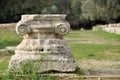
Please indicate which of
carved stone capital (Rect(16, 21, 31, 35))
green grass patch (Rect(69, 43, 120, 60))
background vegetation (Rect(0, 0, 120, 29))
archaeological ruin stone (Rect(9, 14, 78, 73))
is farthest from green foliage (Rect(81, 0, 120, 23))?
carved stone capital (Rect(16, 21, 31, 35))

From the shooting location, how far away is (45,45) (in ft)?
34.5

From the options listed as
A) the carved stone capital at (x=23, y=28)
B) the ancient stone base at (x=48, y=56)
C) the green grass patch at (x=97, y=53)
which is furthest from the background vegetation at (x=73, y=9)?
the ancient stone base at (x=48, y=56)

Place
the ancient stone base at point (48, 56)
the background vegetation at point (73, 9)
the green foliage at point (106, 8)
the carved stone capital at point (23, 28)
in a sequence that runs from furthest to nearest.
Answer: the green foliage at point (106, 8)
the background vegetation at point (73, 9)
the carved stone capital at point (23, 28)
the ancient stone base at point (48, 56)

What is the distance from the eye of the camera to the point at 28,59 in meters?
10.3

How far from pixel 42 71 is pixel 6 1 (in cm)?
2867

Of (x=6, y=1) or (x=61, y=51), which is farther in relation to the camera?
(x=6, y=1)

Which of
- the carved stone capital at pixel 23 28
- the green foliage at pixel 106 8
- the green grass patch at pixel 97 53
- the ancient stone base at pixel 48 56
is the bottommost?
the green foliage at pixel 106 8

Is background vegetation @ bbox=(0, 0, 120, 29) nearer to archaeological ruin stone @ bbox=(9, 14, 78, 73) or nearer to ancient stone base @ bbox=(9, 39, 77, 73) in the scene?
archaeological ruin stone @ bbox=(9, 14, 78, 73)

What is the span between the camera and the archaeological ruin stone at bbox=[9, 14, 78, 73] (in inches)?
407

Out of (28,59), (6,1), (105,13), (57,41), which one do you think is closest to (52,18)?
(57,41)

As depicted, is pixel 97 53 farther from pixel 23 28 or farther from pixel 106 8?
pixel 106 8

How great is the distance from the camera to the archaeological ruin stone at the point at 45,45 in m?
10.3

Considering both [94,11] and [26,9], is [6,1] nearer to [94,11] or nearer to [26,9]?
[26,9]

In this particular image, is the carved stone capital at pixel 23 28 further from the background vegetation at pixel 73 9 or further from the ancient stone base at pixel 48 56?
the background vegetation at pixel 73 9
